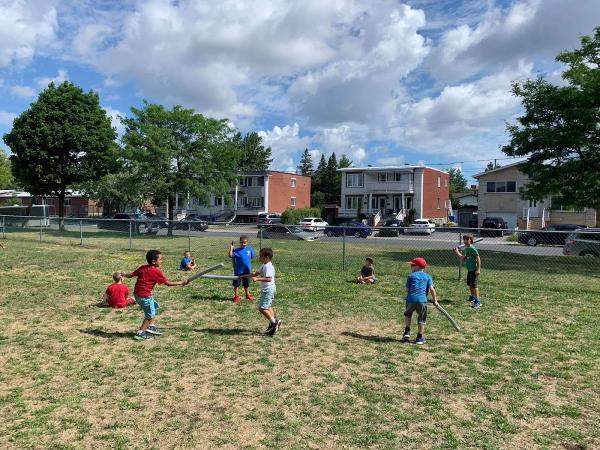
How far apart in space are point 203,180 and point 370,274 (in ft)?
78.3

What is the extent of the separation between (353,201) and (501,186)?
17.9 m

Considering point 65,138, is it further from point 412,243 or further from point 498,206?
point 498,206

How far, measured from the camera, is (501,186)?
48.7 metres

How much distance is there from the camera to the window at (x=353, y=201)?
59.7 meters

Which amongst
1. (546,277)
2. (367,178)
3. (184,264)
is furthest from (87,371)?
(367,178)

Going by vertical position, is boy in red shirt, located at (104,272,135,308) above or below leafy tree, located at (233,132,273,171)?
below

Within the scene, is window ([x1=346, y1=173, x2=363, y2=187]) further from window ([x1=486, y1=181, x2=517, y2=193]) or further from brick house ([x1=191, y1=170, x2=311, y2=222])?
window ([x1=486, y1=181, x2=517, y2=193])

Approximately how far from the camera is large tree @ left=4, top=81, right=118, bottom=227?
111 feet

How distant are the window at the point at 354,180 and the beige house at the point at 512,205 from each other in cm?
1421

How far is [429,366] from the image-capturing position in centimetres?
630

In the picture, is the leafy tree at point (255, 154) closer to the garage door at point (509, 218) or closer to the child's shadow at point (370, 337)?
the garage door at point (509, 218)

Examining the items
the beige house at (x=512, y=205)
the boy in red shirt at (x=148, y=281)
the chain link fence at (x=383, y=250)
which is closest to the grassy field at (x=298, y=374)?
the boy in red shirt at (x=148, y=281)

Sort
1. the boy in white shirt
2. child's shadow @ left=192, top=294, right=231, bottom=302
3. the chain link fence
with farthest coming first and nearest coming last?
1. the chain link fence
2. child's shadow @ left=192, top=294, right=231, bottom=302
3. the boy in white shirt

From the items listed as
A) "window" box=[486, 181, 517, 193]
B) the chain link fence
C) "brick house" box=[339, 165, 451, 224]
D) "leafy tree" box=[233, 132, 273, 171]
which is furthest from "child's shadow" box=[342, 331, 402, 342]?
"leafy tree" box=[233, 132, 273, 171]
